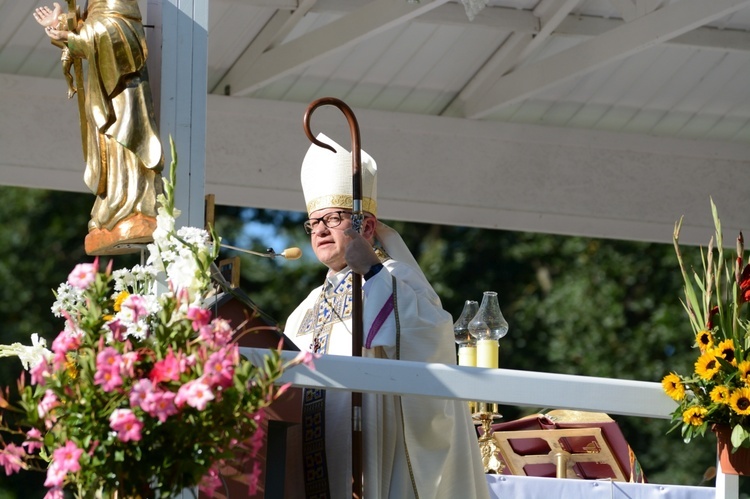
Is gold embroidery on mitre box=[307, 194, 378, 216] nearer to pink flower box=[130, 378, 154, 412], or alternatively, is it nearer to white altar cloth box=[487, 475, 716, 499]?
white altar cloth box=[487, 475, 716, 499]

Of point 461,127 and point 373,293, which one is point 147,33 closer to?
point 373,293

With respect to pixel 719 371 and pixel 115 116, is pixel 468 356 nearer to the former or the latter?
pixel 719 371

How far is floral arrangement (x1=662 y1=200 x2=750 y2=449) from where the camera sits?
449 cm

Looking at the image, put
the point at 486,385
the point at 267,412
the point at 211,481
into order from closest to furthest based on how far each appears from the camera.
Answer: the point at 211,481 → the point at 486,385 → the point at 267,412

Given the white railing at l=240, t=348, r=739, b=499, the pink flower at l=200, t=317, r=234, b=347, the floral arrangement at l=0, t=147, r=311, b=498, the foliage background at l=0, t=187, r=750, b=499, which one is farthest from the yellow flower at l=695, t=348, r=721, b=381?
the foliage background at l=0, t=187, r=750, b=499

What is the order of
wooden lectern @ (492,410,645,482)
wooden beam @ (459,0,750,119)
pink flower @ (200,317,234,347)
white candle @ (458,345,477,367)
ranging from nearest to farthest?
pink flower @ (200,317,234,347)
white candle @ (458,345,477,367)
wooden lectern @ (492,410,645,482)
wooden beam @ (459,0,750,119)

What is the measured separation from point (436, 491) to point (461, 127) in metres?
3.80

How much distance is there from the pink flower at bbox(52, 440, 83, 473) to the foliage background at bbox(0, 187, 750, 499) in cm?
1428

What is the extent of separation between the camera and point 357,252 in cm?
493

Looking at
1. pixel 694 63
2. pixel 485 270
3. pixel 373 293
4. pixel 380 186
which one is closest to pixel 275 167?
pixel 380 186

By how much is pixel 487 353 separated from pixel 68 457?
8.98 feet

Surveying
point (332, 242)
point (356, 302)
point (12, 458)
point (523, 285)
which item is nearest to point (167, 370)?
point (12, 458)

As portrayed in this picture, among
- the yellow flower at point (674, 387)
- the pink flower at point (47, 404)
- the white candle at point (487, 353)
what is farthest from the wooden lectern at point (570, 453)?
the pink flower at point (47, 404)

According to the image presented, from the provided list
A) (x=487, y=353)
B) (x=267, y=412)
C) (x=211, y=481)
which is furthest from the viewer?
(x=487, y=353)
